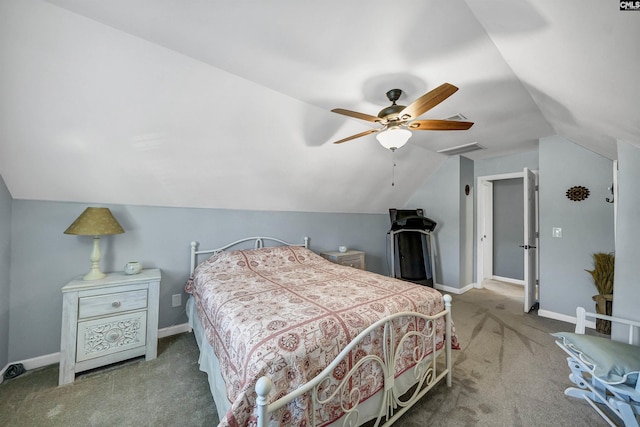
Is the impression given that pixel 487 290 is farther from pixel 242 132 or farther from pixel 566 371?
pixel 242 132

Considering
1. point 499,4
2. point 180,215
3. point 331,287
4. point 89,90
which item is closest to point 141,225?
point 180,215

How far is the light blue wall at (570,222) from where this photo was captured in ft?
9.78

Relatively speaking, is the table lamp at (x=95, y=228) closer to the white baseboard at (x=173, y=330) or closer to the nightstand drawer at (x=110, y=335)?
the nightstand drawer at (x=110, y=335)

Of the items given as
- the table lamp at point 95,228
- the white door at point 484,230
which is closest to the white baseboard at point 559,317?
the white door at point 484,230

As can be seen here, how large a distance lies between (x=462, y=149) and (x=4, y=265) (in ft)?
17.8

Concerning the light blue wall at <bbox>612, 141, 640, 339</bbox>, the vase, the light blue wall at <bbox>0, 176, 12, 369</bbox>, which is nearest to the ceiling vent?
the light blue wall at <bbox>612, 141, 640, 339</bbox>

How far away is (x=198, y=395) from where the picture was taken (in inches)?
70.6

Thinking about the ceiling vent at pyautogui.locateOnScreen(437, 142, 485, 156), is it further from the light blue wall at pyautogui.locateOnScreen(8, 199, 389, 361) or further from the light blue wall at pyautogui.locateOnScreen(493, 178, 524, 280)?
the light blue wall at pyautogui.locateOnScreen(8, 199, 389, 361)

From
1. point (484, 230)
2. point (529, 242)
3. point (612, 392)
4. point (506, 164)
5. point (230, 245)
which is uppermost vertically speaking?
point (506, 164)

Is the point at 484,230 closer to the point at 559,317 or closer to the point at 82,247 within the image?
the point at 559,317

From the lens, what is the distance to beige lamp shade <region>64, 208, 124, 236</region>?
80.8 inches

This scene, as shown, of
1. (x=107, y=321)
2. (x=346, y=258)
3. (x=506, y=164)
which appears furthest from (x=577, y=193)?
(x=107, y=321)

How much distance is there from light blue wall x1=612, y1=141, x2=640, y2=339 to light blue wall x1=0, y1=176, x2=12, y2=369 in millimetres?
4734

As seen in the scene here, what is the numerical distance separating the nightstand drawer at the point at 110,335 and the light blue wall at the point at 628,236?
3.84 m
